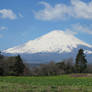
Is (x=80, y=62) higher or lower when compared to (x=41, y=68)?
higher

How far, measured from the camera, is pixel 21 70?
65.7 meters

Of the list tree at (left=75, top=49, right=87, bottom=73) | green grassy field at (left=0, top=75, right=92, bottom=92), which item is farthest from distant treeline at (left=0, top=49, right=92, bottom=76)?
green grassy field at (left=0, top=75, right=92, bottom=92)

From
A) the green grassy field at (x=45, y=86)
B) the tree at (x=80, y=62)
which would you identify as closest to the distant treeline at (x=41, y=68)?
the tree at (x=80, y=62)

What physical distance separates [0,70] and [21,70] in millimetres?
6904

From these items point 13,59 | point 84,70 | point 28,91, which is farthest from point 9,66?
point 28,91

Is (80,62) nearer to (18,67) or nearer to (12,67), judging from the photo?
(18,67)

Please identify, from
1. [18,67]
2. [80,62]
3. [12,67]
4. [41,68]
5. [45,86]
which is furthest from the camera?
[41,68]

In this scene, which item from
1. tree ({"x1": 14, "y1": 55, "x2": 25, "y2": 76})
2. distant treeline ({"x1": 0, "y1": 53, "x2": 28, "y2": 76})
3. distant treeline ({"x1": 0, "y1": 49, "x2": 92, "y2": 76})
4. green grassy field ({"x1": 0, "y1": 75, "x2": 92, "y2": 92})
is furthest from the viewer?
tree ({"x1": 14, "y1": 55, "x2": 25, "y2": 76})

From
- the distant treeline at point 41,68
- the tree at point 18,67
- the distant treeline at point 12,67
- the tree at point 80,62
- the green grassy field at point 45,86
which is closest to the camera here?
the green grassy field at point 45,86

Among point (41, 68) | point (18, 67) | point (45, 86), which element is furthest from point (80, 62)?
point (45, 86)

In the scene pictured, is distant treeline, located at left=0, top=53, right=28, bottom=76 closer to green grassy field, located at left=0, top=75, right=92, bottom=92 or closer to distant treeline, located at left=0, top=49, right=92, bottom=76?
distant treeline, located at left=0, top=49, right=92, bottom=76

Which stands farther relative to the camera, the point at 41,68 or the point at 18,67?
the point at 41,68

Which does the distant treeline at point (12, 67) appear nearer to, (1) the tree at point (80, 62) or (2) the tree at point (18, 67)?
(2) the tree at point (18, 67)

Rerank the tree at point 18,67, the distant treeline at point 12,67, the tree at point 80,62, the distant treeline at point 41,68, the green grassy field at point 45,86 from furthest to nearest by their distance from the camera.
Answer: the tree at point 80,62 → the tree at point 18,67 → the distant treeline at point 41,68 → the distant treeline at point 12,67 → the green grassy field at point 45,86
